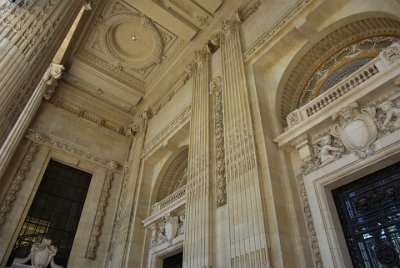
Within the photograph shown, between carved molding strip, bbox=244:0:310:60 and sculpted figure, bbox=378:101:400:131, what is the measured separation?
10.2ft

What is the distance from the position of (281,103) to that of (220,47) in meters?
3.09

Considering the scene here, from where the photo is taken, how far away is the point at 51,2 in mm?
4383

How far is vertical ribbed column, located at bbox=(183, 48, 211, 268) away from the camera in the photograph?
6.04 metres

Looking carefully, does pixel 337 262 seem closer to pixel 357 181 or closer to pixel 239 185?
pixel 357 181

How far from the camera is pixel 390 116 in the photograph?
15.1 feet

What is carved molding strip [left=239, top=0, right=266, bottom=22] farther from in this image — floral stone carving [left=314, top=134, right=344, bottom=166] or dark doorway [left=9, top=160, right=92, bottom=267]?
dark doorway [left=9, top=160, right=92, bottom=267]

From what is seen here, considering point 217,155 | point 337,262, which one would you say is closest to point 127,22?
point 217,155

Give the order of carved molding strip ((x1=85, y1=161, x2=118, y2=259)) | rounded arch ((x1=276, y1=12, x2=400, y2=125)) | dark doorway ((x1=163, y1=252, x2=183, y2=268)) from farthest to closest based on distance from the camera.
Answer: carved molding strip ((x1=85, y1=161, x2=118, y2=259)) → dark doorway ((x1=163, y1=252, x2=183, y2=268)) → rounded arch ((x1=276, y1=12, x2=400, y2=125))

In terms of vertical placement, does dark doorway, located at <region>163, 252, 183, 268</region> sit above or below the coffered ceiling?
below

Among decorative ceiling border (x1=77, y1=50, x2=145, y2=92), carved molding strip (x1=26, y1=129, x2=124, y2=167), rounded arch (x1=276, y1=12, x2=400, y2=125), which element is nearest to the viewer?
rounded arch (x1=276, y1=12, x2=400, y2=125)

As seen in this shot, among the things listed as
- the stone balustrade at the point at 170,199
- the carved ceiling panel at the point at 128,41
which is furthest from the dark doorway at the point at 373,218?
the carved ceiling panel at the point at 128,41

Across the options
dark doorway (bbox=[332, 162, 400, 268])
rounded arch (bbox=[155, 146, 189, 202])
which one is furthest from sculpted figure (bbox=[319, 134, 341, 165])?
rounded arch (bbox=[155, 146, 189, 202])

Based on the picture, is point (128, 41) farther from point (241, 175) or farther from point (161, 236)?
point (241, 175)

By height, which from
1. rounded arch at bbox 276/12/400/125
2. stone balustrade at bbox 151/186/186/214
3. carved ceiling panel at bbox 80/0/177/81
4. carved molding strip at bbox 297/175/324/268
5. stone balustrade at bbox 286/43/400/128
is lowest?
carved molding strip at bbox 297/175/324/268
